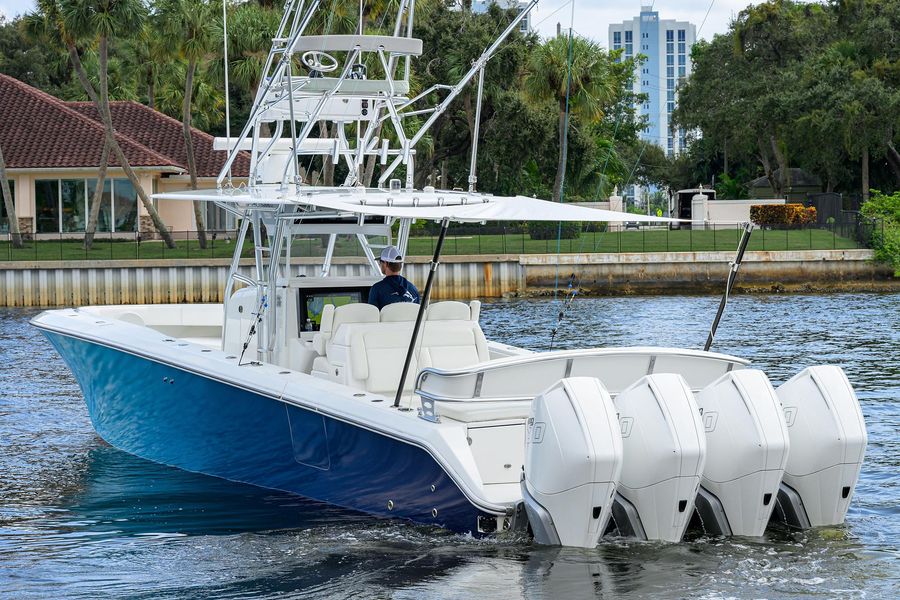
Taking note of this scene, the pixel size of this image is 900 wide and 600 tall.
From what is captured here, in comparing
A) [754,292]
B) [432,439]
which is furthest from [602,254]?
[432,439]

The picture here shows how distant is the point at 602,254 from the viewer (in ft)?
121

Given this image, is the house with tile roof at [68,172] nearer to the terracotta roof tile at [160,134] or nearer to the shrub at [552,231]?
the terracotta roof tile at [160,134]

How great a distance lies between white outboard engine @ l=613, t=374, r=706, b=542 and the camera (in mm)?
7562

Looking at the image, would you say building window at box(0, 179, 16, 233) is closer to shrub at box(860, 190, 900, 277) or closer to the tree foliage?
shrub at box(860, 190, 900, 277)

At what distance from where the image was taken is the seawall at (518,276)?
107 ft

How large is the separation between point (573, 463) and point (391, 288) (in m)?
3.27

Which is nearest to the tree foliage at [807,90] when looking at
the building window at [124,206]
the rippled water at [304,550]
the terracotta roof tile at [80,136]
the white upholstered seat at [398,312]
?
the terracotta roof tile at [80,136]

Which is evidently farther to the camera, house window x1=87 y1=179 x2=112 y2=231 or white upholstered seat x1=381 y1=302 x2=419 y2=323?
house window x1=87 y1=179 x2=112 y2=231

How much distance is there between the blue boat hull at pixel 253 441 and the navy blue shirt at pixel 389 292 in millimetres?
1264

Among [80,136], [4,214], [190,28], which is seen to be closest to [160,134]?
[80,136]

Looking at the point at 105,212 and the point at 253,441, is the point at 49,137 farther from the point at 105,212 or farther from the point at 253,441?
the point at 253,441

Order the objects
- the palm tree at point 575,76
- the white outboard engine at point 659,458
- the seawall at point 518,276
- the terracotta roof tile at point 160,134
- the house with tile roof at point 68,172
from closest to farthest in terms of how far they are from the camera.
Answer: the white outboard engine at point 659,458
the seawall at point 518,276
the house with tile roof at point 68,172
the palm tree at point 575,76
the terracotta roof tile at point 160,134

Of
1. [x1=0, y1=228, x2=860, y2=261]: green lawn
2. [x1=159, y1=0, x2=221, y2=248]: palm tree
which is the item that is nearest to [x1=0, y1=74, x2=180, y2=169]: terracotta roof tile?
[x1=0, y1=228, x2=860, y2=261]: green lawn

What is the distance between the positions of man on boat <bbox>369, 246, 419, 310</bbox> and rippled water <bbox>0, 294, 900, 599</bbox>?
1715mm
